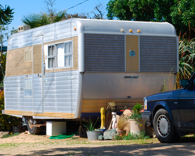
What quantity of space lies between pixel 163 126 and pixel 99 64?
309 centimetres

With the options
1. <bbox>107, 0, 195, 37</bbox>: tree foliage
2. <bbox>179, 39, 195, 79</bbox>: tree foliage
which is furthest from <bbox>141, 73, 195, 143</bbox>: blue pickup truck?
<bbox>107, 0, 195, 37</bbox>: tree foliage

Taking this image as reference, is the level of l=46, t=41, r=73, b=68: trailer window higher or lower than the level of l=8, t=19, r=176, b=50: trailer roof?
lower

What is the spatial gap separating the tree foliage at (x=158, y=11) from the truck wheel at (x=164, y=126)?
797 cm

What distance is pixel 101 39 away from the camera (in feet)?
36.2

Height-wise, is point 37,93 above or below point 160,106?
above

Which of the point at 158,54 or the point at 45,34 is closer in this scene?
the point at 158,54

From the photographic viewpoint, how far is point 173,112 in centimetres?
838

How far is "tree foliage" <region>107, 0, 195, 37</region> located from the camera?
16.6 metres

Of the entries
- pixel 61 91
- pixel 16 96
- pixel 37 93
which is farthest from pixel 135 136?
pixel 16 96

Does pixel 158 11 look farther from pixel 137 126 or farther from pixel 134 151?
pixel 134 151

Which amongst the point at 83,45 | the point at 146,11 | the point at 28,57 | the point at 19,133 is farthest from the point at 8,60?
the point at 146,11

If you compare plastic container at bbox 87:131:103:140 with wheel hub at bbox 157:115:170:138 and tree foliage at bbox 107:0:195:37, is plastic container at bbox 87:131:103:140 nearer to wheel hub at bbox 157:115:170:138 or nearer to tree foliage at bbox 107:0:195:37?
wheel hub at bbox 157:115:170:138

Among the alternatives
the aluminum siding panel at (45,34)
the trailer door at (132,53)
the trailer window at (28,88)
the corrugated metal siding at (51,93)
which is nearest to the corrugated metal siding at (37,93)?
the corrugated metal siding at (51,93)

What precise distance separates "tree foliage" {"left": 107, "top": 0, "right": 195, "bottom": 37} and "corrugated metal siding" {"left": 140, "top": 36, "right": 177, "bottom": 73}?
459 centimetres
